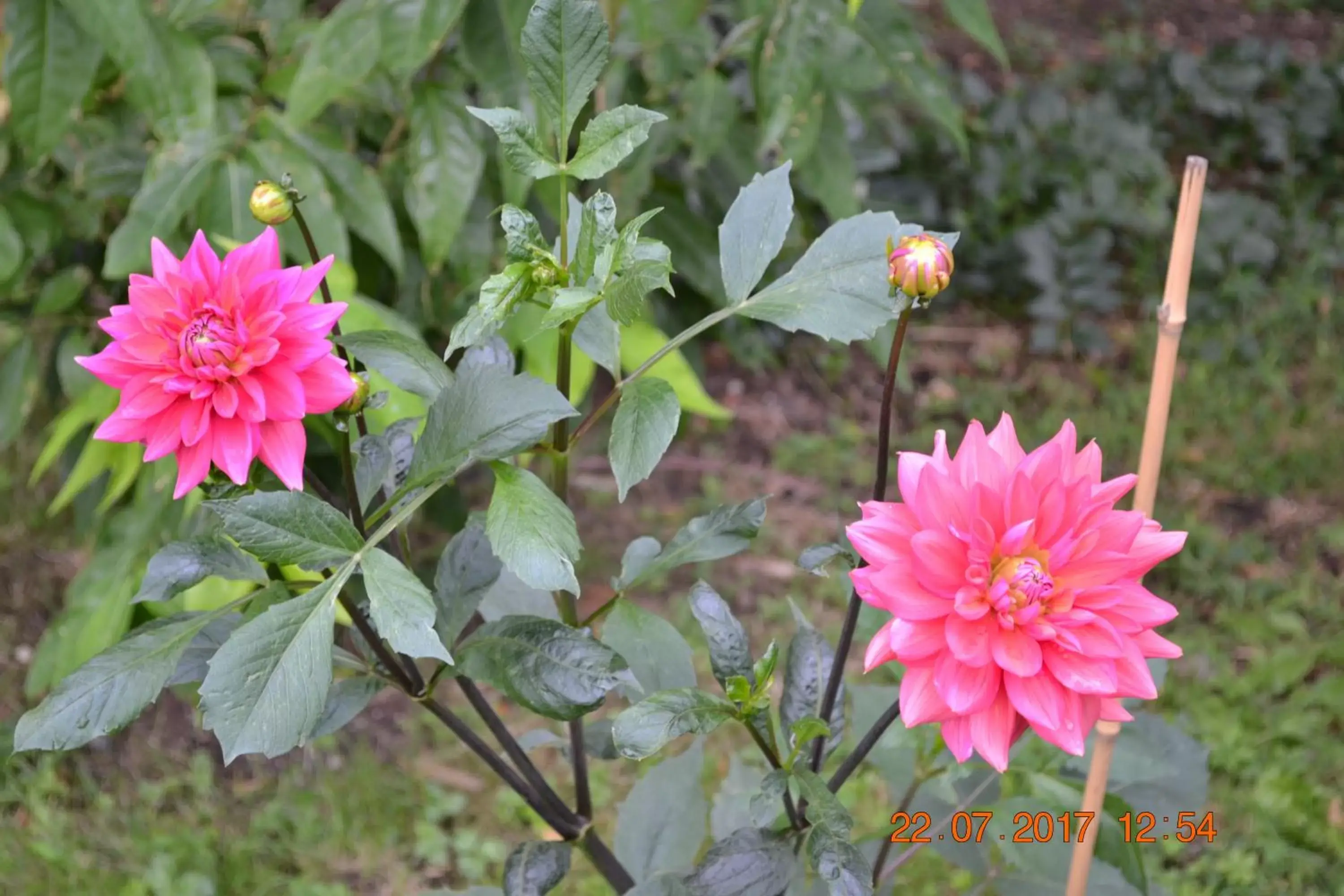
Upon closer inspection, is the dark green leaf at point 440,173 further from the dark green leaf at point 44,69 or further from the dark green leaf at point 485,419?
the dark green leaf at point 485,419

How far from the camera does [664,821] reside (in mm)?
983

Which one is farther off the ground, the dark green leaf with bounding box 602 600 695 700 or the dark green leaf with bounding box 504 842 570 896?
the dark green leaf with bounding box 602 600 695 700

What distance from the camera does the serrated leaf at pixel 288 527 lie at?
21.4 inches

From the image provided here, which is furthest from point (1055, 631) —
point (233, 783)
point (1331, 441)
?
point (1331, 441)

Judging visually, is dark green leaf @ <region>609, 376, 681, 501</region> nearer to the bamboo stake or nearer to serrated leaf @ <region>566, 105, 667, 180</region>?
serrated leaf @ <region>566, 105, 667, 180</region>

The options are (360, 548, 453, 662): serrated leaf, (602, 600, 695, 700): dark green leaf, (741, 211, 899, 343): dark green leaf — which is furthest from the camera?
(602, 600, 695, 700): dark green leaf

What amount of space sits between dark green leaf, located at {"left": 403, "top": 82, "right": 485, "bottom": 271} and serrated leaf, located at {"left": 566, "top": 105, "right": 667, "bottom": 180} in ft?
2.43

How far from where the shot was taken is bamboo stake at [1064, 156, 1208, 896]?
719 millimetres

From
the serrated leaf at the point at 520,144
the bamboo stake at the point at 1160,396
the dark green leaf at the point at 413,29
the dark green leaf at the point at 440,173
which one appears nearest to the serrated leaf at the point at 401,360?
the serrated leaf at the point at 520,144

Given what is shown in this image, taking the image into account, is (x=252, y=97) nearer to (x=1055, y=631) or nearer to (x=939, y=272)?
(x=939, y=272)

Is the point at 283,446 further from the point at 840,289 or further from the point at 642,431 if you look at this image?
the point at 840,289

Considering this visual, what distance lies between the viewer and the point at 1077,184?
2787mm

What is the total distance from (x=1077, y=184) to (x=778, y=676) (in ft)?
5.18
